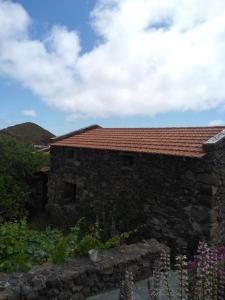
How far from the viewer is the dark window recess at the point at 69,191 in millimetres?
13117

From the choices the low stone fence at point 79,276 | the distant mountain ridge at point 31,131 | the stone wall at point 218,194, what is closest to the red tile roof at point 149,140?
the stone wall at point 218,194

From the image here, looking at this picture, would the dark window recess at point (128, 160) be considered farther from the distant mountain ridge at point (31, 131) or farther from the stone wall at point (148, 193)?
the distant mountain ridge at point (31, 131)

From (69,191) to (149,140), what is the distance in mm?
4579

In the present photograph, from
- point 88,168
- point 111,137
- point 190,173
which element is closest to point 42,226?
point 88,168

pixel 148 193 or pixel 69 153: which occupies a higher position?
pixel 69 153

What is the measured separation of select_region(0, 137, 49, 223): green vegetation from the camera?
12.6 metres

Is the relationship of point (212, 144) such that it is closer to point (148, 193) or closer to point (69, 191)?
point (148, 193)

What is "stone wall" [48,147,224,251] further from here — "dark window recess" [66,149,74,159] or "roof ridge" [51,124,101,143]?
"roof ridge" [51,124,101,143]

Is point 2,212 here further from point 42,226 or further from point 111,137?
point 111,137

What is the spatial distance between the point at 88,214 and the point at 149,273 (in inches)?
210

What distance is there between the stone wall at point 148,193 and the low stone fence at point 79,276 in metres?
2.05

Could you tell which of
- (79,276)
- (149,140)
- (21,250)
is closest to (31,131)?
(149,140)

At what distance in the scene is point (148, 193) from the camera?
9109 mm

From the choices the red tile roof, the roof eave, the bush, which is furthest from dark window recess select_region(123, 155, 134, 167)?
the bush
